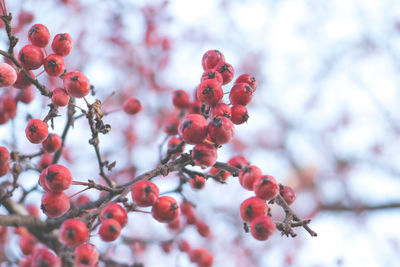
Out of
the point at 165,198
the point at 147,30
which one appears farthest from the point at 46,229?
the point at 147,30

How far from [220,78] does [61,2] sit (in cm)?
815

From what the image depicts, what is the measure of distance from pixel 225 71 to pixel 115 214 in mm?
1393

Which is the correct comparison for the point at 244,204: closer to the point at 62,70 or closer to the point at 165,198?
the point at 165,198

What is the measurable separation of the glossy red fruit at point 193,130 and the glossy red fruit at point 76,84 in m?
0.86

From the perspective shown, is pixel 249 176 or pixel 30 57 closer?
pixel 249 176

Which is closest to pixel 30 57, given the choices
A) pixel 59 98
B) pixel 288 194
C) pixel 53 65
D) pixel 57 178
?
pixel 53 65

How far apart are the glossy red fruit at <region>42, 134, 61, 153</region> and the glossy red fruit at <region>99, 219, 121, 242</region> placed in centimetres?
131

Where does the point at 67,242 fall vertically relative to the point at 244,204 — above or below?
below

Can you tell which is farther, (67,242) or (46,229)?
(46,229)

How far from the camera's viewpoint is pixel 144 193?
2209mm

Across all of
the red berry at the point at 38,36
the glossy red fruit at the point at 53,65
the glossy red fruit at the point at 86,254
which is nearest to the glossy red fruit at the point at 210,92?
the glossy red fruit at the point at 53,65

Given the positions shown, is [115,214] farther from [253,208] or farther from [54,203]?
[253,208]

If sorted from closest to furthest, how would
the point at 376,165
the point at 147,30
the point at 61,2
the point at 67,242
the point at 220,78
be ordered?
the point at 67,242 < the point at 220,78 < the point at 61,2 < the point at 147,30 < the point at 376,165

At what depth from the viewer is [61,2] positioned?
356 inches
